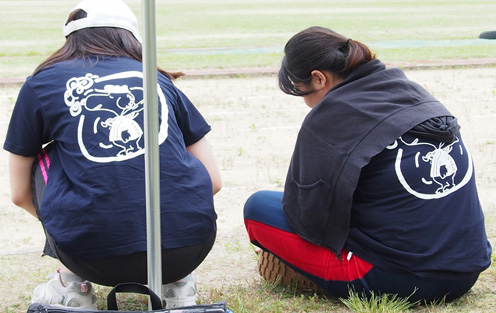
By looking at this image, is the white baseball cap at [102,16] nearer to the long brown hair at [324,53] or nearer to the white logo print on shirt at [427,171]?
the long brown hair at [324,53]

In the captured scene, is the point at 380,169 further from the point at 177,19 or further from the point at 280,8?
the point at 280,8

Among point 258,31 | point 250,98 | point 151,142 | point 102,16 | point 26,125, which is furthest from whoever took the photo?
point 258,31

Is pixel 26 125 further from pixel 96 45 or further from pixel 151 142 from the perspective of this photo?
pixel 151 142

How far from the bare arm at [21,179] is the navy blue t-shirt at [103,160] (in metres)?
0.06

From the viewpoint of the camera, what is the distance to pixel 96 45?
2795 mm

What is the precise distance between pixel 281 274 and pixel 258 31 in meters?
18.5

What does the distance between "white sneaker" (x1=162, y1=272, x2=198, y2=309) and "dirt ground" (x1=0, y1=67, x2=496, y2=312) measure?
375 mm

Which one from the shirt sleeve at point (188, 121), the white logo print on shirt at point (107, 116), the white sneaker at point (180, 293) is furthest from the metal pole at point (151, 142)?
the shirt sleeve at point (188, 121)

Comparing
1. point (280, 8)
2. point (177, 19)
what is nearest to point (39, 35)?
point (177, 19)

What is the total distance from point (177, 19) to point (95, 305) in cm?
2438

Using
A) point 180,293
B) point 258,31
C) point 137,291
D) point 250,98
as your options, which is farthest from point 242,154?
point 258,31

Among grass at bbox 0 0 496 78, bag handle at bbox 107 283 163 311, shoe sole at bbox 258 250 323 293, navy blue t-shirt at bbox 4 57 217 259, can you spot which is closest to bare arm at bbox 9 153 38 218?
navy blue t-shirt at bbox 4 57 217 259

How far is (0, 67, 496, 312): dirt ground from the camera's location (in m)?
3.50

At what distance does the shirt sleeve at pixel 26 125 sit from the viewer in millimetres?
2635
